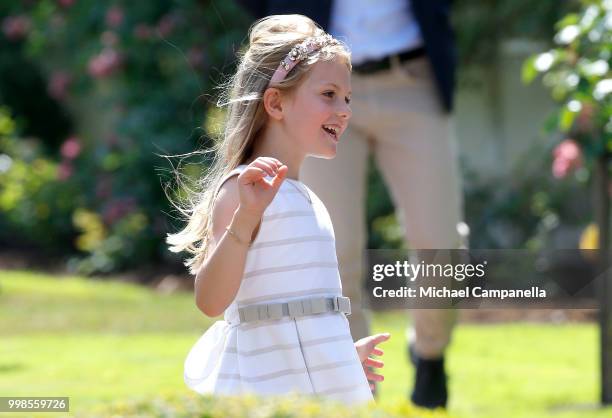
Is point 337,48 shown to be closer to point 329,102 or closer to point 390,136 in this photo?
point 329,102

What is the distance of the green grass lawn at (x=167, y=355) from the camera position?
5020 mm

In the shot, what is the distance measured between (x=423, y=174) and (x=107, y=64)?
264 inches

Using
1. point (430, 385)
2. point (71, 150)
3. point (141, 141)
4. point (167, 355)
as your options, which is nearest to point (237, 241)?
point (430, 385)

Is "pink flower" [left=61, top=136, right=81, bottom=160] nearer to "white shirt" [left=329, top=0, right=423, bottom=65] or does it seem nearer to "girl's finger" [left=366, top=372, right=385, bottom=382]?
"white shirt" [left=329, top=0, right=423, bottom=65]

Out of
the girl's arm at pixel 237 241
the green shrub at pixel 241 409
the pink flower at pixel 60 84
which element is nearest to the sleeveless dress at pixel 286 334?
the girl's arm at pixel 237 241

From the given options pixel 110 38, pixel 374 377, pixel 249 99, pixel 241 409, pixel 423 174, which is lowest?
pixel 241 409

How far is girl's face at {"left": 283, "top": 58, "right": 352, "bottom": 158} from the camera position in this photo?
2881 mm

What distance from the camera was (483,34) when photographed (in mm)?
9938

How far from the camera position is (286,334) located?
9.01ft

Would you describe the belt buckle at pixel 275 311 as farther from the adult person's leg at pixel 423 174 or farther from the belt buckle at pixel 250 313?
the adult person's leg at pixel 423 174

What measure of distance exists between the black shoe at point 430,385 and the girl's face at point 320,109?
158 centimetres

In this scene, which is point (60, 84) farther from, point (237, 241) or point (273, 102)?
point (237, 241)

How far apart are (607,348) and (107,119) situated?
8447mm

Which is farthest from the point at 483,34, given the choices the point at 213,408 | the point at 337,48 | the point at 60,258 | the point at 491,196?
the point at 213,408
